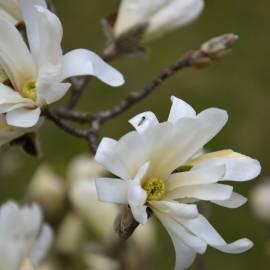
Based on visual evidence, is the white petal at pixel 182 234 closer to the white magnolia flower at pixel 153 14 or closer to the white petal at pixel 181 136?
the white petal at pixel 181 136

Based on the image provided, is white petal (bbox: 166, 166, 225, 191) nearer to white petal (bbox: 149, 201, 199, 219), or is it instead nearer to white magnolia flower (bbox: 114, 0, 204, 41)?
white petal (bbox: 149, 201, 199, 219)

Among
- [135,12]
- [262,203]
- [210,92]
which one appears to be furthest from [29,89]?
[210,92]

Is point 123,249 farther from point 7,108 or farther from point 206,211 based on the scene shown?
point 7,108

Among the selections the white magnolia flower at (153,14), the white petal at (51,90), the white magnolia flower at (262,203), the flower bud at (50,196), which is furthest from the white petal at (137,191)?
the white magnolia flower at (262,203)

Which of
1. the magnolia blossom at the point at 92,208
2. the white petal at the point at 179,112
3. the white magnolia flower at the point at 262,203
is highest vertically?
the white petal at the point at 179,112

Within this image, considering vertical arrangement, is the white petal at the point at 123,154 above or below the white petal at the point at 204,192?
above

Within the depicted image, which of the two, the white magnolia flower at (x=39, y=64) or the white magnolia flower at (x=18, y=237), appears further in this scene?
the white magnolia flower at (x=18, y=237)

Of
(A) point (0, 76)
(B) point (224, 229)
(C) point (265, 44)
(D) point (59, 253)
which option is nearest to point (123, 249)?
(D) point (59, 253)

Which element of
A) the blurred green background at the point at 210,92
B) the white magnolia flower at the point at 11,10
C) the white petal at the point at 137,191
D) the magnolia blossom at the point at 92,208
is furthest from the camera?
the blurred green background at the point at 210,92

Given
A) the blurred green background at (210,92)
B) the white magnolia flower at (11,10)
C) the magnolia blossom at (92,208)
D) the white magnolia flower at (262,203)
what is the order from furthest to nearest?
1. the blurred green background at (210,92)
2. the white magnolia flower at (262,203)
3. the magnolia blossom at (92,208)
4. the white magnolia flower at (11,10)
